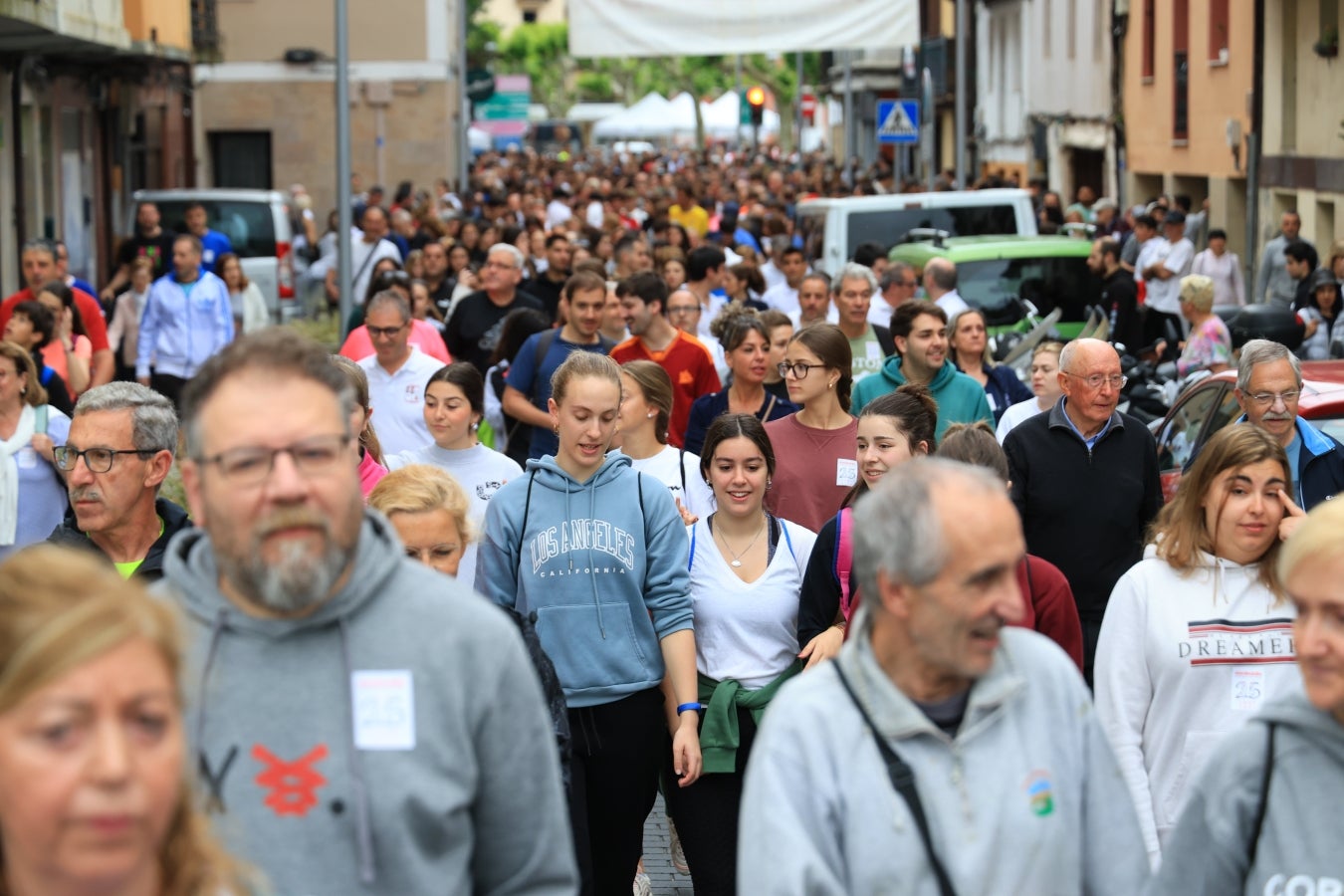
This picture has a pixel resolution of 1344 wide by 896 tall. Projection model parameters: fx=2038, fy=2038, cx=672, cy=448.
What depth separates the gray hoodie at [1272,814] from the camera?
332 cm

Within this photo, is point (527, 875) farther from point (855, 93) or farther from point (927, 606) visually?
point (855, 93)

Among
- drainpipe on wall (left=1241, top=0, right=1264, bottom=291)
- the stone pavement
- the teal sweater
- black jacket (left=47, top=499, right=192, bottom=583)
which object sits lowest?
the stone pavement

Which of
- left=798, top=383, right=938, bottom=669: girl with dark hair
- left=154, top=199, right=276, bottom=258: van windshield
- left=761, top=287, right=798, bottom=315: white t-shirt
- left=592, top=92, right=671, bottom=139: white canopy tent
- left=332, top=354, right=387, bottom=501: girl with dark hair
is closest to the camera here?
left=798, top=383, right=938, bottom=669: girl with dark hair

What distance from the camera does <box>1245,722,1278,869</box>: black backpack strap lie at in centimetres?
337

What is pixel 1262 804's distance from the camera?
3.37m

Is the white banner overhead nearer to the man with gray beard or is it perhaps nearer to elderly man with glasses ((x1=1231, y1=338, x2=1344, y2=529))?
elderly man with glasses ((x1=1231, y1=338, x2=1344, y2=529))

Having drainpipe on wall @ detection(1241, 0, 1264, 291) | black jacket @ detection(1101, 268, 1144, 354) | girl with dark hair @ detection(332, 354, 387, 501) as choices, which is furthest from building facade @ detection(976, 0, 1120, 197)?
girl with dark hair @ detection(332, 354, 387, 501)

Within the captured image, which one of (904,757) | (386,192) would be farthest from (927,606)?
(386,192)

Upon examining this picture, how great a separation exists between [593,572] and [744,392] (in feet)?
12.0

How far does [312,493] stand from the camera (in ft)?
9.81

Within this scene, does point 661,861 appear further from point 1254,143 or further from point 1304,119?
point 1254,143

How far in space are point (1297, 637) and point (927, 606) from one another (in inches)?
25.8

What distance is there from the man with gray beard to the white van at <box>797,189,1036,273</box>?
51.2 feet

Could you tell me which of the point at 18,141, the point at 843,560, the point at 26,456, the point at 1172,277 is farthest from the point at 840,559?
the point at 18,141
